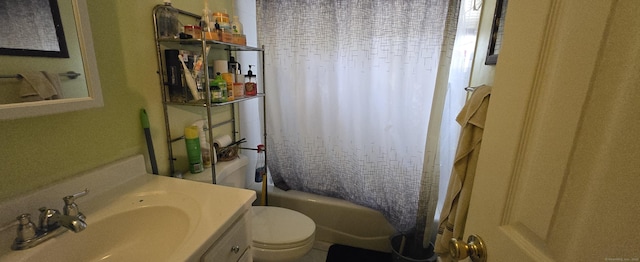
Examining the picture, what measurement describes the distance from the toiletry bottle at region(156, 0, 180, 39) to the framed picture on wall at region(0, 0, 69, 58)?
405 millimetres

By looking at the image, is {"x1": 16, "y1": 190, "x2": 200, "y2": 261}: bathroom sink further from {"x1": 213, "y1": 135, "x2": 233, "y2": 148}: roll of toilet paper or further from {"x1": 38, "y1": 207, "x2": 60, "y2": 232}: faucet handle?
{"x1": 213, "y1": 135, "x2": 233, "y2": 148}: roll of toilet paper

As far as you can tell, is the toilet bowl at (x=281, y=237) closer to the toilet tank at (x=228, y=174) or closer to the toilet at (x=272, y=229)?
the toilet at (x=272, y=229)

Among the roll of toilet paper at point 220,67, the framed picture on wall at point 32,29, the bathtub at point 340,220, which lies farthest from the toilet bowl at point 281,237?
the framed picture on wall at point 32,29

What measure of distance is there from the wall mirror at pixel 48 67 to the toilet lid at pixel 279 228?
2.90ft

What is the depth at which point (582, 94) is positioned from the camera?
1.21 ft

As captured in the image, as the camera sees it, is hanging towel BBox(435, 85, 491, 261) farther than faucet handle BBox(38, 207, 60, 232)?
Yes

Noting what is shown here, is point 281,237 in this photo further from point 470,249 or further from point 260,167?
point 470,249

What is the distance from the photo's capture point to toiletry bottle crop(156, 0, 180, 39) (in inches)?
43.9

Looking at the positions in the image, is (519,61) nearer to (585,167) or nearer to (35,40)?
(585,167)

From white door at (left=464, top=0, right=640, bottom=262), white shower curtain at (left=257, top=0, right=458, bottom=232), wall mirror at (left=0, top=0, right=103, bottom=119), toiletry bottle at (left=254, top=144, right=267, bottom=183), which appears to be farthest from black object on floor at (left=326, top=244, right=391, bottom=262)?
wall mirror at (left=0, top=0, right=103, bottom=119)

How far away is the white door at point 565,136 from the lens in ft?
1.04

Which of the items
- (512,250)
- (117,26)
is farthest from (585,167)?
(117,26)

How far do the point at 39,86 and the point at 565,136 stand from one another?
1213 millimetres

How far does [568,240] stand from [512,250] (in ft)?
0.37
